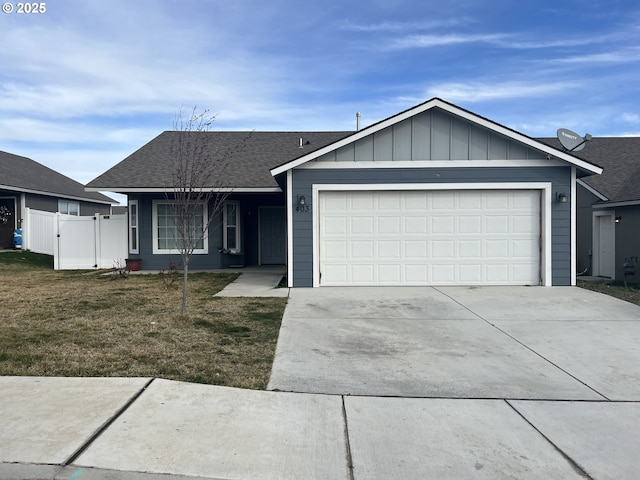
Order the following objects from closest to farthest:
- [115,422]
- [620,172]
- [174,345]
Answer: [115,422]
[174,345]
[620,172]

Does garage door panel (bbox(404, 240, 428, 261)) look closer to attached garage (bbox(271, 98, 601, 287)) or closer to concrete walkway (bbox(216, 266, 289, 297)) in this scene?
attached garage (bbox(271, 98, 601, 287))

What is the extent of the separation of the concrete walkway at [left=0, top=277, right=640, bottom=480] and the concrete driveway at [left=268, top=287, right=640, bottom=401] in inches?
1.4

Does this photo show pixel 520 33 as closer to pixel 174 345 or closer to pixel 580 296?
pixel 580 296

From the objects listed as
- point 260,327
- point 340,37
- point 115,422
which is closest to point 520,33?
point 340,37

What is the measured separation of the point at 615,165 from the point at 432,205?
917 centimetres

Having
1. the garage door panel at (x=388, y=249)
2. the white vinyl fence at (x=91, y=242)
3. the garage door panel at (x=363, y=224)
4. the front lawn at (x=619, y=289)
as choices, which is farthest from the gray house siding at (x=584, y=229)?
the white vinyl fence at (x=91, y=242)

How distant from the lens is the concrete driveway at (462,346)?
5.11 meters

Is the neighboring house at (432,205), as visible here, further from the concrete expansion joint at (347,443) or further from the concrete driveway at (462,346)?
Result: the concrete expansion joint at (347,443)

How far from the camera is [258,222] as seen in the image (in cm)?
1772

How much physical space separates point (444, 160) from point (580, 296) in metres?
4.16

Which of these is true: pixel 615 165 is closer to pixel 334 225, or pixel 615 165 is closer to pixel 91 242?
pixel 334 225

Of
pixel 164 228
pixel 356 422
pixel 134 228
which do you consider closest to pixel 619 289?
pixel 356 422

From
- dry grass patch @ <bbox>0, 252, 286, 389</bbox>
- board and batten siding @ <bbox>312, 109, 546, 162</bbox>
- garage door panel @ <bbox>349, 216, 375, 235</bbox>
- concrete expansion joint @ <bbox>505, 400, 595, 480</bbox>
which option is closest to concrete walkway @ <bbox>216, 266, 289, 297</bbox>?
dry grass patch @ <bbox>0, 252, 286, 389</bbox>

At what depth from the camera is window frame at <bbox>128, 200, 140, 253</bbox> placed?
51.4 ft
